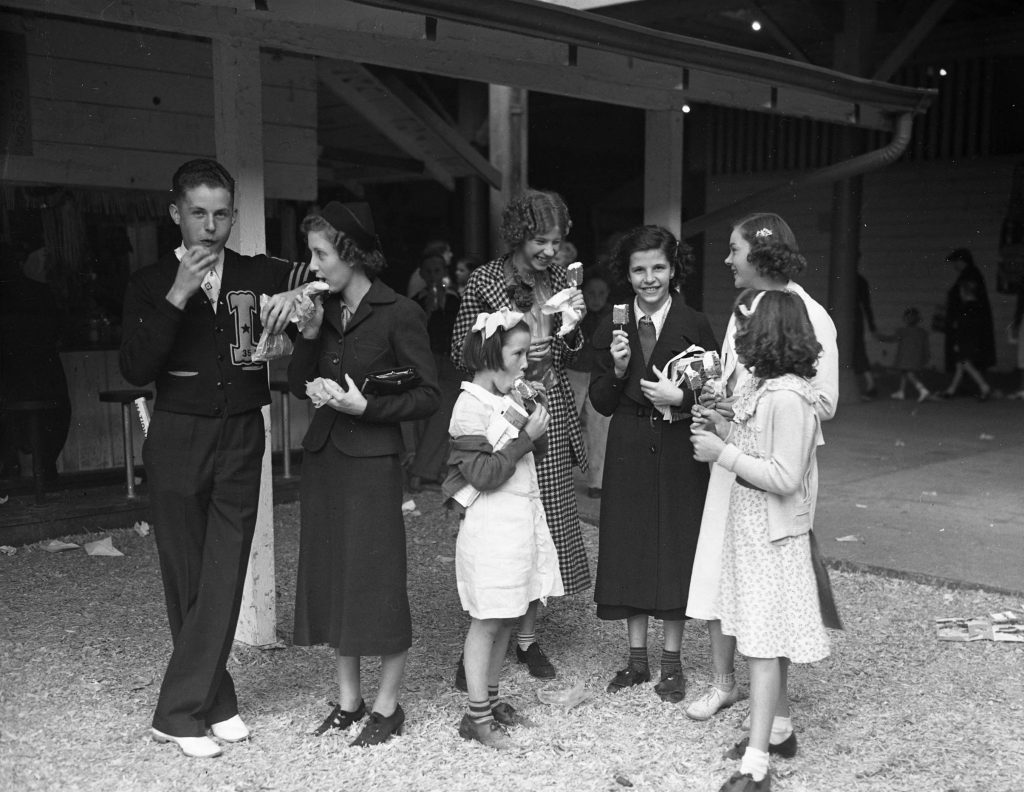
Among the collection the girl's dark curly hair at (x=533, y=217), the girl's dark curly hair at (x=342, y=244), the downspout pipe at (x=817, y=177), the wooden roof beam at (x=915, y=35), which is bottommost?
the girl's dark curly hair at (x=342, y=244)

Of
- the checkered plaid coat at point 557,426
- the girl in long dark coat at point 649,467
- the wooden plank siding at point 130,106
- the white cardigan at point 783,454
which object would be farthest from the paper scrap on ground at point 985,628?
the wooden plank siding at point 130,106

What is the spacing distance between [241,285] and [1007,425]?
9339mm

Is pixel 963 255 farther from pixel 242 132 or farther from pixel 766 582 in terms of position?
pixel 766 582

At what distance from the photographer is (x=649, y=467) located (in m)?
4.03

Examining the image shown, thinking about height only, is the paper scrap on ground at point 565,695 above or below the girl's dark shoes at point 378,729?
below

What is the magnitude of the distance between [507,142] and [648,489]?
17.9 ft

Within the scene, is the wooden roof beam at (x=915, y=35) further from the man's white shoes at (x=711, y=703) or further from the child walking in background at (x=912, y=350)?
the man's white shoes at (x=711, y=703)

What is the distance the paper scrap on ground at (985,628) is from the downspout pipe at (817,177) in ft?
12.1

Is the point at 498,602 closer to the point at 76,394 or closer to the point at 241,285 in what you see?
the point at 241,285

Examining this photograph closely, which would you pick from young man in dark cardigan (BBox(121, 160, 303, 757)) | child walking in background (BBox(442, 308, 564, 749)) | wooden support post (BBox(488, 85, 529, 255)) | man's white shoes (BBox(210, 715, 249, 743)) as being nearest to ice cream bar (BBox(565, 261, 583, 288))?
child walking in background (BBox(442, 308, 564, 749))

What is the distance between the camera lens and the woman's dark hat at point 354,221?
345cm

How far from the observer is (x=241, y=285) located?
3625 millimetres

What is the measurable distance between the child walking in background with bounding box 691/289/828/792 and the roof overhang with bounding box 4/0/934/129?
2.04m

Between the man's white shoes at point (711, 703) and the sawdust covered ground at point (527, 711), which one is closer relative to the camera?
the sawdust covered ground at point (527, 711)
